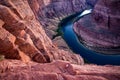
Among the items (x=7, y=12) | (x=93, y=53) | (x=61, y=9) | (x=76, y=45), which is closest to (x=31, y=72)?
(x=7, y=12)

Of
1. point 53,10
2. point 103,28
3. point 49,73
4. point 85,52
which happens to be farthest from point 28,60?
point 53,10

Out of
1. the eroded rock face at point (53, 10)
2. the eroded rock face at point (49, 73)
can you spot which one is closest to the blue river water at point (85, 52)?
the eroded rock face at point (53, 10)

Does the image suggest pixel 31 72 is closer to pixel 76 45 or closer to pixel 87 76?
pixel 87 76

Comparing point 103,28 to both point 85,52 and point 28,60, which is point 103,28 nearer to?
point 85,52

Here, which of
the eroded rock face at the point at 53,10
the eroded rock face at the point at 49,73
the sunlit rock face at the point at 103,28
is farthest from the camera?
the eroded rock face at the point at 53,10

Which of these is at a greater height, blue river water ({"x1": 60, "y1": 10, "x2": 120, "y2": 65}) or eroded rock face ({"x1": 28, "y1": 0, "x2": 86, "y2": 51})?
eroded rock face ({"x1": 28, "y1": 0, "x2": 86, "y2": 51})

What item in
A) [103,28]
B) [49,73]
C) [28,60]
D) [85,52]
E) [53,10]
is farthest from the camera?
[53,10]

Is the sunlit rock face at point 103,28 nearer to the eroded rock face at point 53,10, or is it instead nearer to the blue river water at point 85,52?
the blue river water at point 85,52

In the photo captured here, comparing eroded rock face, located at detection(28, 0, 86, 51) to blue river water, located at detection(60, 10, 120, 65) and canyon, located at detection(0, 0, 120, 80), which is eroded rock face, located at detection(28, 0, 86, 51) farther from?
canyon, located at detection(0, 0, 120, 80)

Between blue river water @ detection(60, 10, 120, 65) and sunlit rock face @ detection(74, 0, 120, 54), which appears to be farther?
sunlit rock face @ detection(74, 0, 120, 54)

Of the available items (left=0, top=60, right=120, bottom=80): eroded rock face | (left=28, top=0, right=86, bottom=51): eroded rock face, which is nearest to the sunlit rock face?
(left=28, top=0, right=86, bottom=51): eroded rock face
